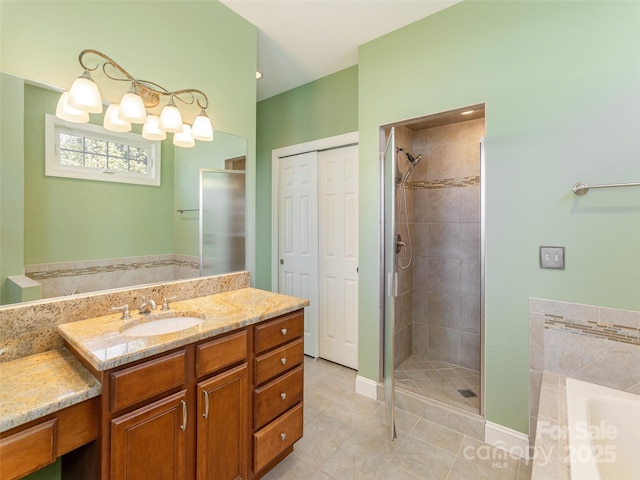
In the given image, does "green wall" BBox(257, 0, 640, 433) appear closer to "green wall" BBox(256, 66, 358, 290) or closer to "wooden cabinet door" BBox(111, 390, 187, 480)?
"green wall" BBox(256, 66, 358, 290)

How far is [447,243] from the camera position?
292cm

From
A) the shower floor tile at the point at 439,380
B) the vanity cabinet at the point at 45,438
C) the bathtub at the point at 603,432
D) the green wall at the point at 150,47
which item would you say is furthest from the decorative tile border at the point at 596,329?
the vanity cabinet at the point at 45,438

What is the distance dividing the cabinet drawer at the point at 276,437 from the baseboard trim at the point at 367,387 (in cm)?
84

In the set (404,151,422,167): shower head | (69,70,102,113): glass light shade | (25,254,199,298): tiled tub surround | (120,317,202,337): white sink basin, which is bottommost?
(120,317,202,337): white sink basin

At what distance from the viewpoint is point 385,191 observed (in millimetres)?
2287

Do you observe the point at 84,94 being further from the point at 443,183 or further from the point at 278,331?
the point at 443,183

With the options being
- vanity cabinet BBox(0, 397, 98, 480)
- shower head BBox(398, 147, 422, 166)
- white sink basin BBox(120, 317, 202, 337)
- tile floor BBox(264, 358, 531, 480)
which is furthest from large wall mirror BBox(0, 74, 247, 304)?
shower head BBox(398, 147, 422, 166)

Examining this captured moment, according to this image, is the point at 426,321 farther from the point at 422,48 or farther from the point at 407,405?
the point at 422,48

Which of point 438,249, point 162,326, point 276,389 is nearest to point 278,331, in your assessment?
point 276,389

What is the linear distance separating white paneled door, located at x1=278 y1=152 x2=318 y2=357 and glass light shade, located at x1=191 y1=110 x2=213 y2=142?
53.3 inches

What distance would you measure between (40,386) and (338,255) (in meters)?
2.24

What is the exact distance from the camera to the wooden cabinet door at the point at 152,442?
100cm

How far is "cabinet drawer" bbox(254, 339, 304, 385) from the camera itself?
1473 mm

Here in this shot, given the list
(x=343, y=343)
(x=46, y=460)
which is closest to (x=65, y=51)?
(x=46, y=460)
